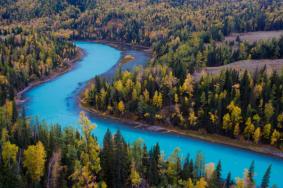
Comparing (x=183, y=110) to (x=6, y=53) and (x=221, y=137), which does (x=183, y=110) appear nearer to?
(x=221, y=137)

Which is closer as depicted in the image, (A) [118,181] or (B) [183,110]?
(A) [118,181]

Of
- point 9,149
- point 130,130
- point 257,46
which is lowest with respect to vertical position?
point 130,130

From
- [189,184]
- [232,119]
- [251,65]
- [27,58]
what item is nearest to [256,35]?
[251,65]

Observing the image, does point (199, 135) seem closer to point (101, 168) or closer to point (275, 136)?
point (275, 136)

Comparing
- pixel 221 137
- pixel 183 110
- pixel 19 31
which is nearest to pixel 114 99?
pixel 183 110

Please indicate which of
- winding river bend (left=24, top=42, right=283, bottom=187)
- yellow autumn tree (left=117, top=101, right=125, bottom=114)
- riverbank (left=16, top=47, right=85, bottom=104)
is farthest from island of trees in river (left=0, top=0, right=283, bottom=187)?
winding river bend (left=24, top=42, right=283, bottom=187)

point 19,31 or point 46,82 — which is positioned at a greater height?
point 19,31
